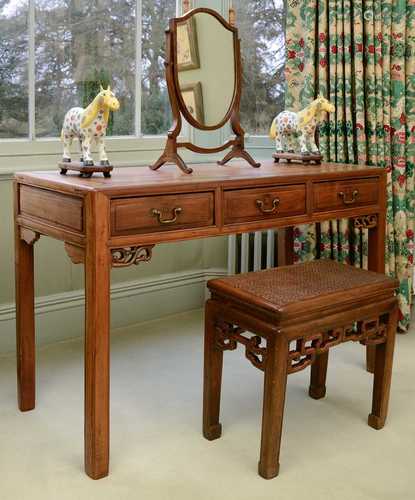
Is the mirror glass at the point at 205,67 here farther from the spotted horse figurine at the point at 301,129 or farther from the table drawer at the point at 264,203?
the table drawer at the point at 264,203

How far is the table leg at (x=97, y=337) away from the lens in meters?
1.85

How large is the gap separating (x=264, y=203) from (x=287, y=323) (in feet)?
1.55

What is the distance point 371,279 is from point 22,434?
1.23 metres

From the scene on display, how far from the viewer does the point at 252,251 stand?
139 inches

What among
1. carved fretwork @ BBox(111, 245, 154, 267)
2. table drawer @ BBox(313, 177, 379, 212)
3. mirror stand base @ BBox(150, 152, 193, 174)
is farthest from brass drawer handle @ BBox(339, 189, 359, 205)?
carved fretwork @ BBox(111, 245, 154, 267)

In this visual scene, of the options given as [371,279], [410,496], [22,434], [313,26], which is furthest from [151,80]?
[410,496]

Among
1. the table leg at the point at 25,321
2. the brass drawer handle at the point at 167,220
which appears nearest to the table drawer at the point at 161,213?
the brass drawer handle at the point at 167,220

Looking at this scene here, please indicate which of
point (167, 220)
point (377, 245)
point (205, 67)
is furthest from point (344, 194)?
point (167, 220)

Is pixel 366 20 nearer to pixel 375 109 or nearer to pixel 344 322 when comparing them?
pixel 375 109

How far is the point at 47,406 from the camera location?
7.92 feet

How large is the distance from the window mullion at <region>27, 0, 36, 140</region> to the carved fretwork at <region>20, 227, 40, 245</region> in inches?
27.1

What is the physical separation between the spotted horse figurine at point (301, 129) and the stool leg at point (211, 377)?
88 centimetres

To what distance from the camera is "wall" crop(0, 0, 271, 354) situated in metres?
2.80

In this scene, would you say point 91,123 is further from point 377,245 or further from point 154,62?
point 377,245
